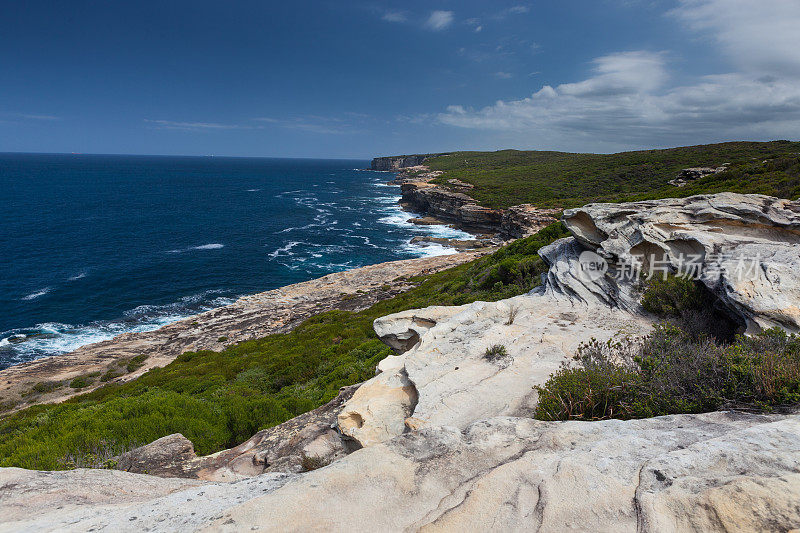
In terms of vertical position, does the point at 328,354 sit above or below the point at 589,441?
below

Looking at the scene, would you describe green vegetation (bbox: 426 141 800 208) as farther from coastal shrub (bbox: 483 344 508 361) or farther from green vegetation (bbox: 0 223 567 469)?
coastal shrub (bbox: 483 344 508 361)

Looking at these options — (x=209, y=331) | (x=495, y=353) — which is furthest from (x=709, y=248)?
(x=209, y=331)

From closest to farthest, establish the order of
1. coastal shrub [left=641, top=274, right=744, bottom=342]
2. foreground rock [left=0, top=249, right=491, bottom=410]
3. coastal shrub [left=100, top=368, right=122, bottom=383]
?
1. coastal shrub [left=641, top=274, right=744, bottom=342]
2. foreground rock [left=0, top=249, right=491, bottom=410]
3. coastal shrub [left=100, top=368, right=122, bottom=383]

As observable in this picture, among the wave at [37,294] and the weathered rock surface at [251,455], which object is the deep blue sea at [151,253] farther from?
the weathered rock surface at [251,455]

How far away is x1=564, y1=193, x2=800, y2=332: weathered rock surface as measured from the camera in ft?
27.7

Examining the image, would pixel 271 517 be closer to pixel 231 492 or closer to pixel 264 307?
pixel 231 492

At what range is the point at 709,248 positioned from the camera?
11.3 metres

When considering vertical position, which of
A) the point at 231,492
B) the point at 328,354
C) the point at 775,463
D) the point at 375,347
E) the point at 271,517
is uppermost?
the point at 775,463

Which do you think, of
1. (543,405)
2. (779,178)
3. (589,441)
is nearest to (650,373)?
(543,405)

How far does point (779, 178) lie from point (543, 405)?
34260mm

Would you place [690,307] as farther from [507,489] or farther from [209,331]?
[209,331]

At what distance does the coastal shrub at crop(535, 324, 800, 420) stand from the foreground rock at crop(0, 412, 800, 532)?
1.92ft

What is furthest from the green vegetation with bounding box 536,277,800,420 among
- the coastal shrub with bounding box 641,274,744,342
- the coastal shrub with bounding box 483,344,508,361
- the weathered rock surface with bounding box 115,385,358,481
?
the weathered rock surface with bounding box 115,385,358,481

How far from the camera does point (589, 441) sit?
489 centimetres
